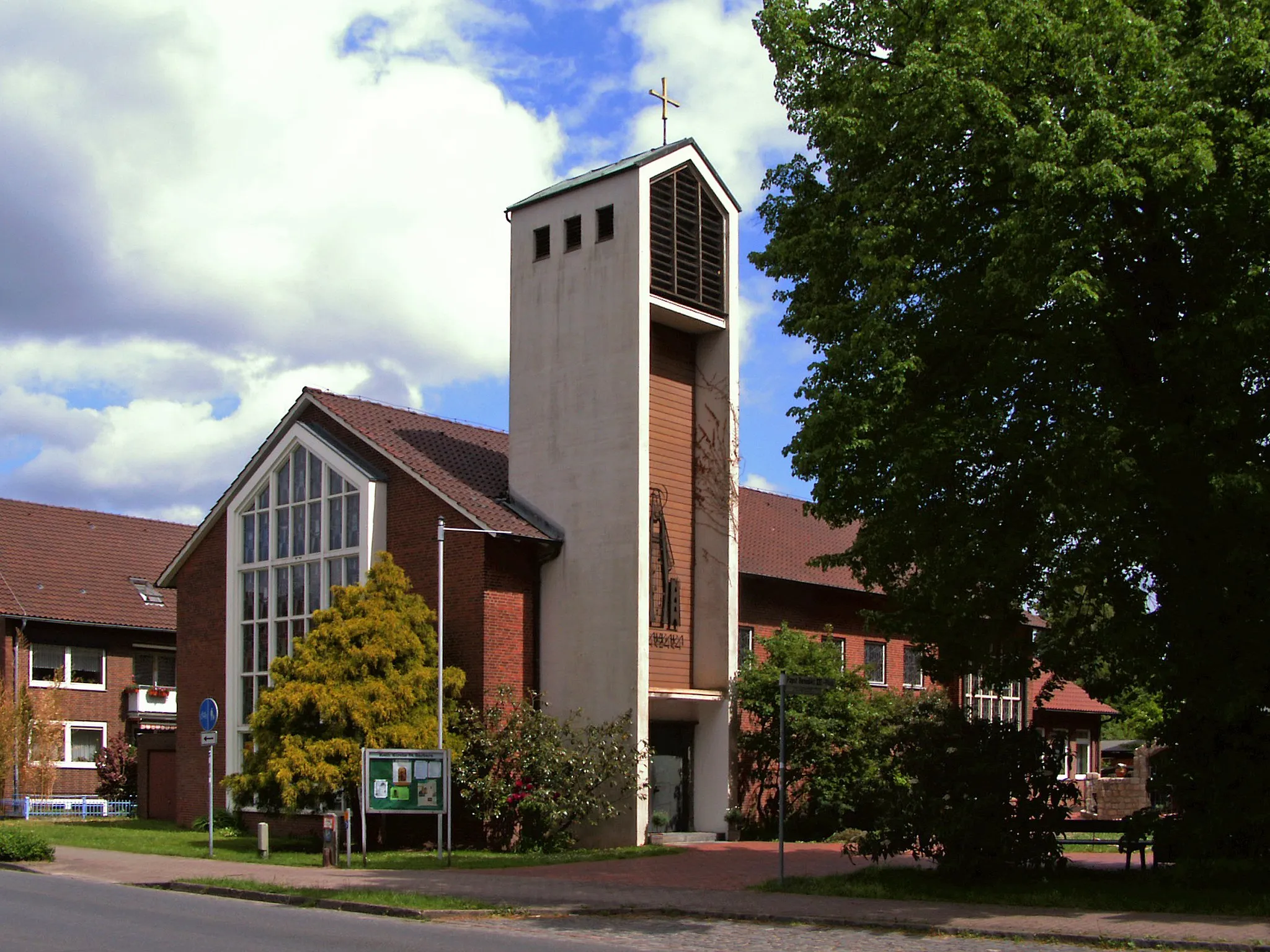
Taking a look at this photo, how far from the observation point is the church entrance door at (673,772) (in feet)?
96.3

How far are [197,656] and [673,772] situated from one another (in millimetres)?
12497

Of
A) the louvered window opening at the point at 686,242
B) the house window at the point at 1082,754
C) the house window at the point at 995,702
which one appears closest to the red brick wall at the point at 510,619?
the louvered window opening at the point at 686,242

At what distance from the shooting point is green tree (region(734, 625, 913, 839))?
29922mm

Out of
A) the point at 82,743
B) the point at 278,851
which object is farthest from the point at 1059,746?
the point at 82,743

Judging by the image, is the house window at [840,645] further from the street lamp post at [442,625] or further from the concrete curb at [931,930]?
the concrete curb at [931,930]

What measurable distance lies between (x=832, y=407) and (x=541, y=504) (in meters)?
12.3

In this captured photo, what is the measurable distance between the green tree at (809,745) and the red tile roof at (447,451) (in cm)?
588

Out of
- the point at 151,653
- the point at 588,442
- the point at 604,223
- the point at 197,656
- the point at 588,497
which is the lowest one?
the point at 151,653

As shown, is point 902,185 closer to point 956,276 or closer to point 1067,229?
point 956,276

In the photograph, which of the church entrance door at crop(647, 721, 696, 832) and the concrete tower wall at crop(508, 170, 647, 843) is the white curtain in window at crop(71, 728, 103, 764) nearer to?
the concrete tower wall at crop(508, 170, 647, 843)

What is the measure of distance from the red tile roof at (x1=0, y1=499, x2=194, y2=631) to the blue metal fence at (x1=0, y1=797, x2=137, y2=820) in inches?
235

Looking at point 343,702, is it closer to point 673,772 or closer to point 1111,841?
point 673,772

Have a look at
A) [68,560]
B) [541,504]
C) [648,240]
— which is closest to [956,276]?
[648,240]

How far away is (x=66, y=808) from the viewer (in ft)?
130
